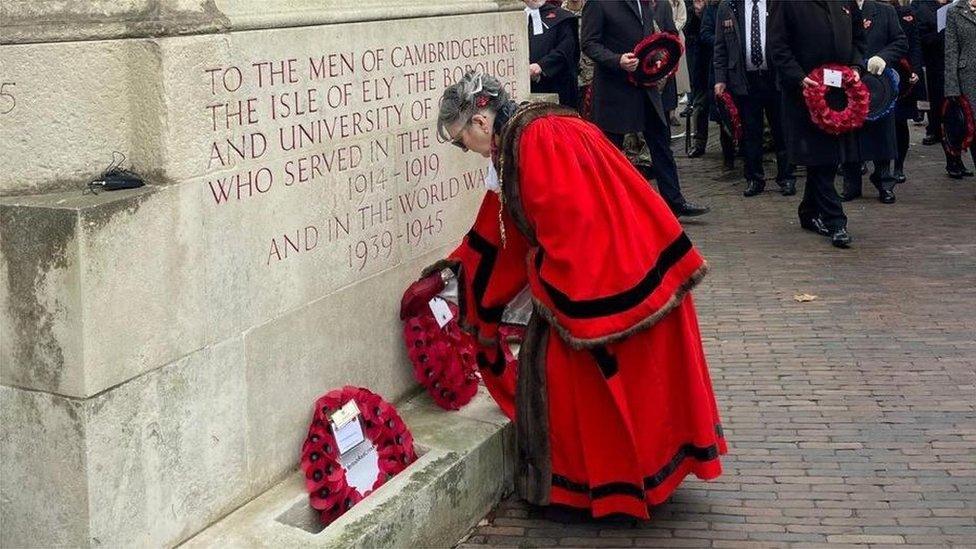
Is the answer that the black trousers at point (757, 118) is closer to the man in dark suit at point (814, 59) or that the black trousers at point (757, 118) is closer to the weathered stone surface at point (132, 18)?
the man in dark suit at point (814, 59)

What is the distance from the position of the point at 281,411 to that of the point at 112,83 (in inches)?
52.9

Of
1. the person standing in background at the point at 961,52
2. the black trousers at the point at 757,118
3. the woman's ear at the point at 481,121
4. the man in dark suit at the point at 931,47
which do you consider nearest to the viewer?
the woman's ear at the point at 481,121

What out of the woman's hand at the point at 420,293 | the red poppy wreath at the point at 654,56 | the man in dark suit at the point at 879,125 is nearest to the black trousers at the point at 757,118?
the man in dark suit at the point at 879,125

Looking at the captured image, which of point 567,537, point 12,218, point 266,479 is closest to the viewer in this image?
point 12,218

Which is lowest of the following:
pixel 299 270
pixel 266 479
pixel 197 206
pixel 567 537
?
pixel 567 537

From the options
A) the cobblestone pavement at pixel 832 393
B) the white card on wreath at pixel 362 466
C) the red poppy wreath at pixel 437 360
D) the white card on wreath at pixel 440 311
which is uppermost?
the white card on wreath at pixel 440 311

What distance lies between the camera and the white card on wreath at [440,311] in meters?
5.66

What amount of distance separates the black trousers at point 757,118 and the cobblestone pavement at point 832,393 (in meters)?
1.05

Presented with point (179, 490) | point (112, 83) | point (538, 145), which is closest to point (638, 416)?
point (538, 145)

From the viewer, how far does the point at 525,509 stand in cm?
547

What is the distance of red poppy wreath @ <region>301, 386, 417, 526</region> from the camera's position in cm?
484

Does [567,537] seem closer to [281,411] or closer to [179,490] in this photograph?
[281,411]

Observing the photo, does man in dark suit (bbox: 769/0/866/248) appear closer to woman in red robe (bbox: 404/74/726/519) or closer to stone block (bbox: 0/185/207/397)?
woman in red robe (bbox: 404/74/726/519)

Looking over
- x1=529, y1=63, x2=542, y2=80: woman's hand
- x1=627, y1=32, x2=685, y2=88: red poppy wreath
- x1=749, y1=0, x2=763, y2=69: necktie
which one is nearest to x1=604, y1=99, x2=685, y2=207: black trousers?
x1=627, y1=32, x2=685, y2=88: red poppy wreath
